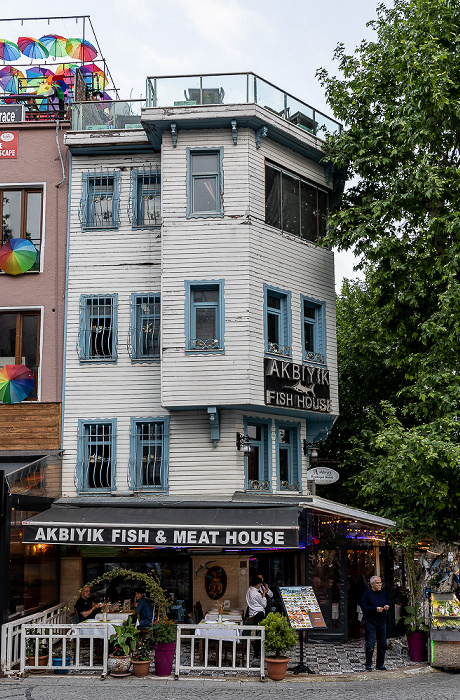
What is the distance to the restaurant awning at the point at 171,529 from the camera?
15766 millimetres

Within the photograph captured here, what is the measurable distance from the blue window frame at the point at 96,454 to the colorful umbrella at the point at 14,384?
158cm

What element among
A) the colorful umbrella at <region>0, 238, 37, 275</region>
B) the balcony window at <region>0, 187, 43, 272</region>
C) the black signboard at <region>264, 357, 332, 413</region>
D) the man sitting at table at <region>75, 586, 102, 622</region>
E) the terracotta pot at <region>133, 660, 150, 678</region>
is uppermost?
the balcony window at <region>0, 187, 43, 272</region>

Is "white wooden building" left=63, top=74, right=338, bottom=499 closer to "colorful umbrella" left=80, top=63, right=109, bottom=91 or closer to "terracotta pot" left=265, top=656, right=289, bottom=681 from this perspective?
"terracotta pot" left=265, top=656, right=289, bottom=681

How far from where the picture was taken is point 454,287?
18281 mm

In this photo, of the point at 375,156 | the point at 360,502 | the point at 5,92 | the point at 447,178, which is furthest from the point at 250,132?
the point at 360,502

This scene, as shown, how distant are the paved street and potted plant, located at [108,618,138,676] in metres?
0.22

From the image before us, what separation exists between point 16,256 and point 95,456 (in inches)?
215

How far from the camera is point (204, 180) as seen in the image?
1991cm

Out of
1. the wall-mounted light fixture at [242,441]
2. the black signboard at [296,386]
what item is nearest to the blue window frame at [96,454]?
the wall-mounted light fixture at [242,441]

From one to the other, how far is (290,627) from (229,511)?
329 centimetres

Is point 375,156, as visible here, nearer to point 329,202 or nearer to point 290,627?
point 329,202

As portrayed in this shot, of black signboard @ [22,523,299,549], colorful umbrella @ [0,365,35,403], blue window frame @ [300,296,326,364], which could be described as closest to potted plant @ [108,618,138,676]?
black signboard @ [22,523,299,549]

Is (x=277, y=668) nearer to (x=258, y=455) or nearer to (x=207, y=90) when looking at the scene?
(x=258, y=455)

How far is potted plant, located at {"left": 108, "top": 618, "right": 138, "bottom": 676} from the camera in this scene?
14.5 meters
